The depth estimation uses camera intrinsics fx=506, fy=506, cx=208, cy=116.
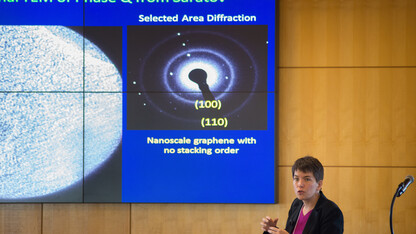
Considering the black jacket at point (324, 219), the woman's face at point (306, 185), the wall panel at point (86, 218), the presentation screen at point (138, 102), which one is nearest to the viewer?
the black jacket at point (324, 219)

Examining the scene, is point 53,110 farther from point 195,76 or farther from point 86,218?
point 195,76

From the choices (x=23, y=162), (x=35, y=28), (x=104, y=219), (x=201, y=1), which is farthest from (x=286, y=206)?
(x=35, y=28)

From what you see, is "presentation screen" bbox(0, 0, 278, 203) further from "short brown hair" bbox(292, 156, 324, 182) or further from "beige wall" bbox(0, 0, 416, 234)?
"short brown hair" bbox(292, 156, 324, 182)

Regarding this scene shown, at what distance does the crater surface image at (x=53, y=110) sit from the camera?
16.8 feet

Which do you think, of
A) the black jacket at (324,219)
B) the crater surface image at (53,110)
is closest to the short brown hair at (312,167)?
the black jacket at (324,219)

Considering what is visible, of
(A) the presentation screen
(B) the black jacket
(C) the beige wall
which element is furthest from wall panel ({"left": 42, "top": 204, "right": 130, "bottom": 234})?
(B) the black jacket

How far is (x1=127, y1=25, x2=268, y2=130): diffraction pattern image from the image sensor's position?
5133 millimetres

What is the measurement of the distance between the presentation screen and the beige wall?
0.65ft

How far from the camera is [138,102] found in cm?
515

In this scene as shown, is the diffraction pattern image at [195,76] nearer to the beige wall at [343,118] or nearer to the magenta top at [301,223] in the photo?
the beige wall at [343,118]

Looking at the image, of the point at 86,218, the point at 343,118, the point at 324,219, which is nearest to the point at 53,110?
the point at 86,218

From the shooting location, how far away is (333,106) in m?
5.18

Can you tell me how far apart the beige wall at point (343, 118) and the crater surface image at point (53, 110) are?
0.37 metres

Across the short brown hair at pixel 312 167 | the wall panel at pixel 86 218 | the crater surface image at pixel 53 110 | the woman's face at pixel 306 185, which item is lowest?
the wall panel at pixel 86 218
